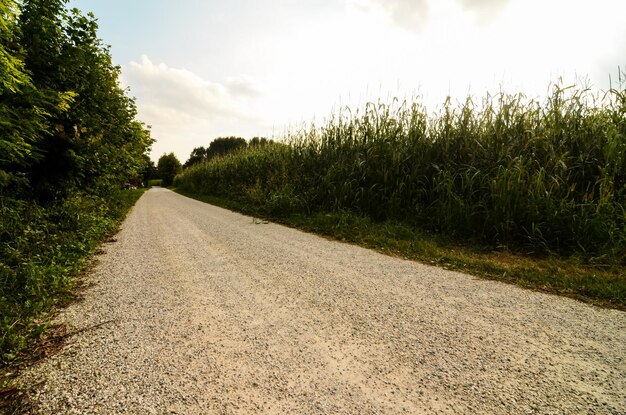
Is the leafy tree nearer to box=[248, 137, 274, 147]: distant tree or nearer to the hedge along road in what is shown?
the hedge along road

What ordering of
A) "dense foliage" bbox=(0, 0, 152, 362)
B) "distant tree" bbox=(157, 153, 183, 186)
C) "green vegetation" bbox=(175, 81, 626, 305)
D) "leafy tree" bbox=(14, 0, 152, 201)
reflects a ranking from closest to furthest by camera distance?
"dense foliage" bbox=(0, 0, 152, 362) → "green vegetation" bbox=(175, 81, 626, 305) → "leafy tree" bbox=(14, 0, 152, 201) → "distant tree" bbox=(157, 153, 183, 186)

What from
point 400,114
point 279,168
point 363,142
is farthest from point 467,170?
point 279,168

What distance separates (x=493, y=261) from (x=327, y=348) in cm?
318

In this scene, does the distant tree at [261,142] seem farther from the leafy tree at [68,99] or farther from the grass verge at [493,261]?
the grass verge at [493,261]

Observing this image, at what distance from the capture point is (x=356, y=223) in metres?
6.23

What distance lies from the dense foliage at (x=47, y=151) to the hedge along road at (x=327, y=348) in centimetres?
59

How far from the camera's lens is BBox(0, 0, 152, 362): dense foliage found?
9.90ft

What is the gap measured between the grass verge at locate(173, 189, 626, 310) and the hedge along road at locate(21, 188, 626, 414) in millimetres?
344

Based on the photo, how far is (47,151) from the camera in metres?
5.56

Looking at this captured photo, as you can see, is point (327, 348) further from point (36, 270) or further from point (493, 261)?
point (36, 270)

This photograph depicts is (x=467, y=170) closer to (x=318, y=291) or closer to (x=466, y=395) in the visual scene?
(x=318, y=291)

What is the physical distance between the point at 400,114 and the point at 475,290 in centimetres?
510

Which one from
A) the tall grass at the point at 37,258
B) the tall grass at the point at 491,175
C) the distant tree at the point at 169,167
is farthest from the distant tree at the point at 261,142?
the distant tree at the point at 169,167

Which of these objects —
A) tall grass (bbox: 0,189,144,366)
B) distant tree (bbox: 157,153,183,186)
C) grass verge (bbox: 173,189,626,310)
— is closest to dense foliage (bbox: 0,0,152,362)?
tall grass (bbox: 0,189,144,366)
